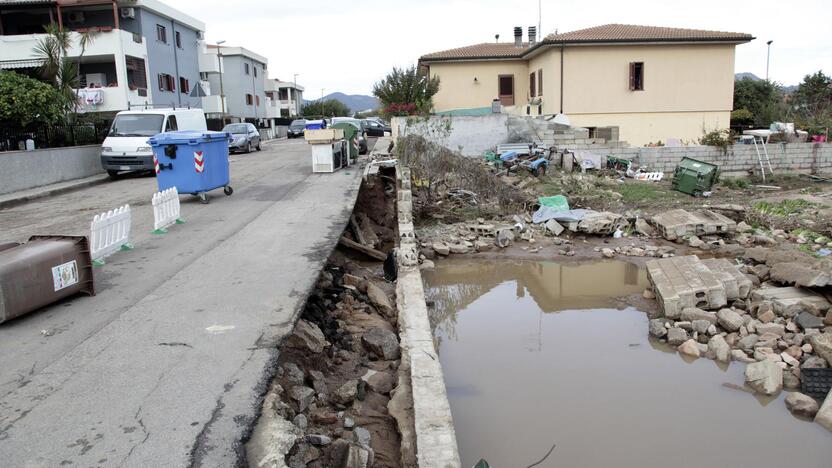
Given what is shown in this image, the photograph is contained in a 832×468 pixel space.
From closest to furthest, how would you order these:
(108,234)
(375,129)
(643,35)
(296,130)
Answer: (108,234), (643,35), (375,129), (296,130)

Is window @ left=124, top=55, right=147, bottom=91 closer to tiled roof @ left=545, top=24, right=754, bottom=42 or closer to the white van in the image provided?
the white van

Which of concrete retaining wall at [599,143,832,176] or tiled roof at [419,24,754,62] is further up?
tiled roof at [419,24,754,62]

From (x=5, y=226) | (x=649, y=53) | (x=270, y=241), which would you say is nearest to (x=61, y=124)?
(x=5, y=226)

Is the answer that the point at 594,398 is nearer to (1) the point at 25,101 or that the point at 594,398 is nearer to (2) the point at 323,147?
(2) the point at 323,147

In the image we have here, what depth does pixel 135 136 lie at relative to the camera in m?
18.9

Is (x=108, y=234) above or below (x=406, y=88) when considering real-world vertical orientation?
below

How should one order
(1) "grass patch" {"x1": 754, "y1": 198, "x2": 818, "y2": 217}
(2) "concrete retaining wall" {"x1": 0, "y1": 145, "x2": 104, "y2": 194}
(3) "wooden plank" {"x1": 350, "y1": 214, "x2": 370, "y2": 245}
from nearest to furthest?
(3) "wooden plank" {"x1": 350, "y1": 214, "x2": 370, "y2": 245} < (1) "grass patch" {"x1": 754, "y1": 198, "x2": 818, "y2": 217} < (2) "concrete retaining wall" {"x1": 0, "y1": 145, "x2": 104, "y2": 194}

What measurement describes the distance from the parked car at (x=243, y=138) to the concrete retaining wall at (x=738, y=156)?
54.3 ft

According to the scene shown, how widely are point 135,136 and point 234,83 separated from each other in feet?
124

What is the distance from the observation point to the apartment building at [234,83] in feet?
161

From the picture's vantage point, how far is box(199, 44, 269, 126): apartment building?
161 feet

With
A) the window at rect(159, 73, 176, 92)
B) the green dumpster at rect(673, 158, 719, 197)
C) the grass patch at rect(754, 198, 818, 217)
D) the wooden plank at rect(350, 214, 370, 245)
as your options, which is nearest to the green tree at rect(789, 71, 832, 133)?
the green dumpster at rect(673, 158, 719, 197)

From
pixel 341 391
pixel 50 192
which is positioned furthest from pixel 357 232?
pixel 50 192

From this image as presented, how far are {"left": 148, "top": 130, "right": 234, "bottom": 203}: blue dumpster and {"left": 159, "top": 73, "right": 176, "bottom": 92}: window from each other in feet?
94.1
